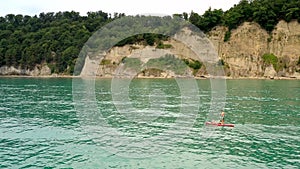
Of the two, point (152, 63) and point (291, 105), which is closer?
point (291, 105)

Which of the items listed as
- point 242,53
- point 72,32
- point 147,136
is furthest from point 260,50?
point 147,136

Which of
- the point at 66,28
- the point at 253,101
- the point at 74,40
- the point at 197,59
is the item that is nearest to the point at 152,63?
the point at 197,59

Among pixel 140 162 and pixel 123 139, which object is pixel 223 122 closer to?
pixel 123 139

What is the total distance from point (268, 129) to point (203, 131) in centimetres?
590

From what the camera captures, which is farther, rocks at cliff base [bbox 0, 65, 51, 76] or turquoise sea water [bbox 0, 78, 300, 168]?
rocks at cliff base [bbox 0, 65, 51, 76]

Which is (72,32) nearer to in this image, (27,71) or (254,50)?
(27,71)

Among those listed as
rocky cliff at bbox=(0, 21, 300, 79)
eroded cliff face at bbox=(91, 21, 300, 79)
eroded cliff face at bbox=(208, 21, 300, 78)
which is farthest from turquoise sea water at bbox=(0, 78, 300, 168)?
rocky cliff at bbox=(0, 21, 300, 79)

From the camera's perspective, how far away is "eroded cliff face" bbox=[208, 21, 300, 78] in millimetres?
107312

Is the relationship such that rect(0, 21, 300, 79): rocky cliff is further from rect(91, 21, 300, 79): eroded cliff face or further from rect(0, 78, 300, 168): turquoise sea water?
rect(0, 78, 300, 168): turquoise sea water

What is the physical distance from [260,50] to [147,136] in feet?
302

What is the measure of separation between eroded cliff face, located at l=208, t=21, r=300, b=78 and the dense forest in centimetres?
260

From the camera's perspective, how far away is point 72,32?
149000 millimetres

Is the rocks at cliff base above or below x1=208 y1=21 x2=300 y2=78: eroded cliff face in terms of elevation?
below

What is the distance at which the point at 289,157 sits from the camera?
75.7 feet
